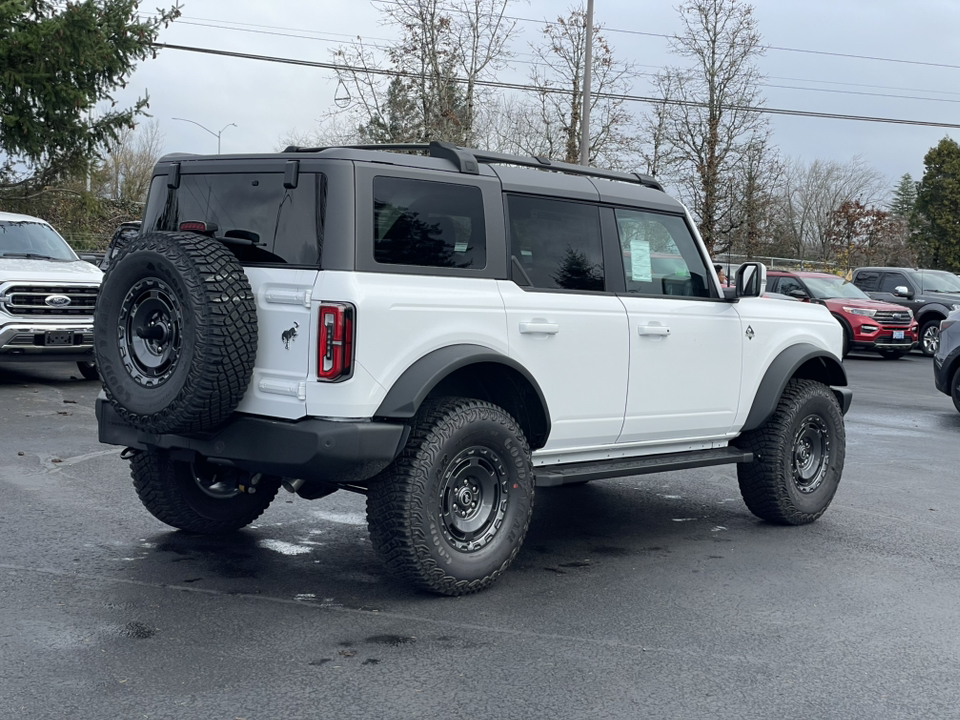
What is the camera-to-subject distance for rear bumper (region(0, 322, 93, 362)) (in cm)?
1248

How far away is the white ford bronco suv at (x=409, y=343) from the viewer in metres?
4.94

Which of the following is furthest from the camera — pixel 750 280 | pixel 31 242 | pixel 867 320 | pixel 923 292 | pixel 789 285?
pixel 923 292

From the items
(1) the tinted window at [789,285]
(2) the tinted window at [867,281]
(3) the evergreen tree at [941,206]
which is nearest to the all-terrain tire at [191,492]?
(1) the tinted window at [789,285]

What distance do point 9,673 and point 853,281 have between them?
2475cm

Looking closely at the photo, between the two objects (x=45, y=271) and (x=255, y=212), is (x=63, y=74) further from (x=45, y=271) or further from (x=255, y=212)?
(x=255, y=212)

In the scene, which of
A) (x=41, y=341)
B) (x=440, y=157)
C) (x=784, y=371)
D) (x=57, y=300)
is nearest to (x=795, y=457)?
(x=784, y=371)

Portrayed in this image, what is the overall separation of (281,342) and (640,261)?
2369 millimetres

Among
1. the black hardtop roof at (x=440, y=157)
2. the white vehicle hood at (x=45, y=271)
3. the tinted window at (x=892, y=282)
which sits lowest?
the white vehicle hood at (x=45, y=271)

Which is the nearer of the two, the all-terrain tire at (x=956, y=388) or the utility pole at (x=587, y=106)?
the all-terrain tire at (x=956, y=388)

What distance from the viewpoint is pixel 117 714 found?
3.77 meters

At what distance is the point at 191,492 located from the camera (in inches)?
243

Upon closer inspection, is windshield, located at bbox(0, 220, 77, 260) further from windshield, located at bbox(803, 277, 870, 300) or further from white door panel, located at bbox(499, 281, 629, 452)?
windshield, located at bbox(803, 277, 870, 300)

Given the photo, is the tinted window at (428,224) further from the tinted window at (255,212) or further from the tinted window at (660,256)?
the tinted window at (660,256)

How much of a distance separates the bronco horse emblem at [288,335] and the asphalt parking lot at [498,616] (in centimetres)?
119
